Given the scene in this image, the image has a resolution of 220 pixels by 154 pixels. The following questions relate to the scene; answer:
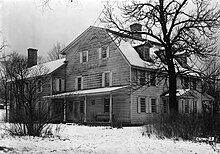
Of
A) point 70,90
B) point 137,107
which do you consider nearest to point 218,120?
point 137,107

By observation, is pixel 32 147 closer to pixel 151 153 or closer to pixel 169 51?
pixel 151 153

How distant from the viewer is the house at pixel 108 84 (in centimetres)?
3017

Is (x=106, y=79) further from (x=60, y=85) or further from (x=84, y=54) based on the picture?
(x=60, y=85)

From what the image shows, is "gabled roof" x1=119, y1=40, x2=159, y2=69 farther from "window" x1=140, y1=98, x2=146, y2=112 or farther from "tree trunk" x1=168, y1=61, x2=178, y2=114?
"tree trunk" x1=168, y1=61, x2=178, y2=114

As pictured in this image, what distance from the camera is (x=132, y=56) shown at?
3172 centimetres

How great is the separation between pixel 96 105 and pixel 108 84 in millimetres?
2790

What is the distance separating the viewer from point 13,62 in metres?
37.4

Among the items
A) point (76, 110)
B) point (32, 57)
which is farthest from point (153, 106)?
point (32, 57)

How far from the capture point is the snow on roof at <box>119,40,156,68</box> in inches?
1206

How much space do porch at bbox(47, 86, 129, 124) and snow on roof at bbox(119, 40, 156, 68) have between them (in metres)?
3.12

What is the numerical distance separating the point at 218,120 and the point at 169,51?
966 cm

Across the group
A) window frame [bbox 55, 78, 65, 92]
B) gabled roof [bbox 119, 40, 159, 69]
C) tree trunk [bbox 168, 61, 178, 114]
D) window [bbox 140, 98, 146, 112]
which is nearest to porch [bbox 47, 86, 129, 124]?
window [bbox 140, 98, 146, 112]

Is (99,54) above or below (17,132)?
above

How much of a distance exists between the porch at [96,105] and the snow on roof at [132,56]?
3.12m
